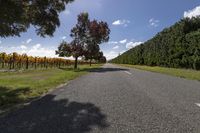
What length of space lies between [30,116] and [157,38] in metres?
57.6

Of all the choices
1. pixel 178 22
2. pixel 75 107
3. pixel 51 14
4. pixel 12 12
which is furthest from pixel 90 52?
pixel 75 107

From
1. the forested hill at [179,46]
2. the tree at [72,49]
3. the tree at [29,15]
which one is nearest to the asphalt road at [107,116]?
the tree at [29,15]

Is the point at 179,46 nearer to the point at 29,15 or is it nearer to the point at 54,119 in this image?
the point at 29,15

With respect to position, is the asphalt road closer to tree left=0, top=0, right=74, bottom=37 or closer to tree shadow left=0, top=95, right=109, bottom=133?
tree shadow left=0, top=95, right=109, bottom=133

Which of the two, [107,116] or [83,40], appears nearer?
[107,116]

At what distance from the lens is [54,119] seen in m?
7.62

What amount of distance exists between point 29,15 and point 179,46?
3158 centimetres

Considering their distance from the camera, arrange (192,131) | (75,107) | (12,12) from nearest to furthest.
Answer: (192,131) → (75,107) → (12,12)

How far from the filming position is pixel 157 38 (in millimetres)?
63938

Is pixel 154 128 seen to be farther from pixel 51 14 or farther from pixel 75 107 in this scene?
pixel 51 14

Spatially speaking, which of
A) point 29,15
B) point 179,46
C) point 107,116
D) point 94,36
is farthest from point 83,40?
point 107,116

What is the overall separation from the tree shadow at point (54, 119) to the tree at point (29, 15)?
14.1ft

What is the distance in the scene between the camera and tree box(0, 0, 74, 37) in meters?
12.6

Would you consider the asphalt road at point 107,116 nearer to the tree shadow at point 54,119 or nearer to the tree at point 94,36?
the tree shadow at point 54,119
